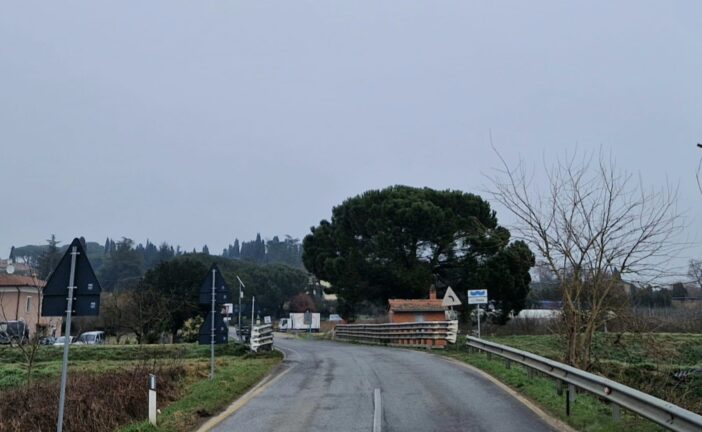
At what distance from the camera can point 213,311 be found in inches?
609

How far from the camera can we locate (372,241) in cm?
4584

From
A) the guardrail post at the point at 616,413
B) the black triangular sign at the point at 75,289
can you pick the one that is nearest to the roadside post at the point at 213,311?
the black triangular sign at the point at 75,289

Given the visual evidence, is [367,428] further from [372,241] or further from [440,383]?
[372,241]

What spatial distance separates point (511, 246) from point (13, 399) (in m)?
15.0

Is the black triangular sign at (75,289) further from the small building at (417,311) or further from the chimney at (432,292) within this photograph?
the chimney at (432,292)

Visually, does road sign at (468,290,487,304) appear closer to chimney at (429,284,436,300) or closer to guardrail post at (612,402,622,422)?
guardrail post at (612,402,622,422)

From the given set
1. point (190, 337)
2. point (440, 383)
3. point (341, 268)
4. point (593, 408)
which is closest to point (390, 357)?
point (440, 383)

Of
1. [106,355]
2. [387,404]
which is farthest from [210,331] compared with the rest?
[106,355]

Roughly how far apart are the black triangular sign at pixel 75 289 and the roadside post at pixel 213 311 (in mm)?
6436

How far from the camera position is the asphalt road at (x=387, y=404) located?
9.53 metres

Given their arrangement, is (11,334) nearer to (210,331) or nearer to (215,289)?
(210,331)

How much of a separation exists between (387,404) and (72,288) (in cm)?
583

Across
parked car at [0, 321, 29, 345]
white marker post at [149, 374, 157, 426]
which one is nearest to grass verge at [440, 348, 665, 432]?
white marker post at [149, 374, 157, 426]

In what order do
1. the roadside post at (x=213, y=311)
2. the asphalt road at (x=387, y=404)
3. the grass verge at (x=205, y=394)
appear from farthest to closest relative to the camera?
the roadside post at (x=213, y=311) → the grass verge at (x=205, y=394) → the asphalt road at (x=387, y=404)
